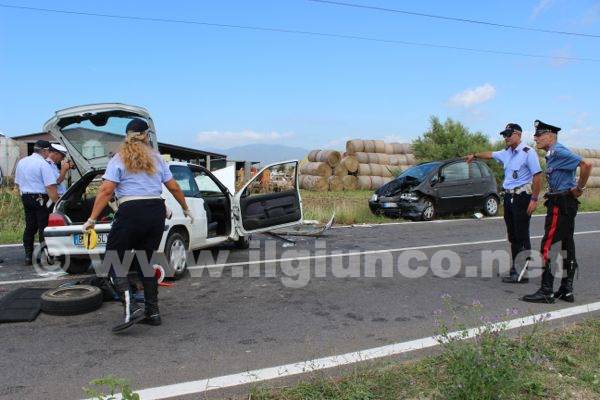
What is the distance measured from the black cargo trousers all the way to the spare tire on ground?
2.23 feet

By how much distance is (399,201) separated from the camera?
13656mm

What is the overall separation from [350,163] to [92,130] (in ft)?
65.9

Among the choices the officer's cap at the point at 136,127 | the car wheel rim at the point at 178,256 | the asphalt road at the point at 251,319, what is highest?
the officer's cap at the point at 136,127

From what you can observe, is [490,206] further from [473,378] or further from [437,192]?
[473,378]

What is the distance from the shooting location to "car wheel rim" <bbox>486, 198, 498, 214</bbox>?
14.9m

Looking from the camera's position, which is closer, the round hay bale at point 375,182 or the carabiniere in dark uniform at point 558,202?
the carabiniere in dark uniform at point 558,202

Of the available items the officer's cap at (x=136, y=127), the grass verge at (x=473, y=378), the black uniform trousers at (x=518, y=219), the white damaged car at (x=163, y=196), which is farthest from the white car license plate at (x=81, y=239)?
the black uniform trousers at (x=518, y=219)

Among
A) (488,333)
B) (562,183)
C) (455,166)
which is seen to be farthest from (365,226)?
(488,333)

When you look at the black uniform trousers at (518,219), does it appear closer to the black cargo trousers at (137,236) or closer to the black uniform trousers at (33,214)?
the black cargo trousers at (137,236)

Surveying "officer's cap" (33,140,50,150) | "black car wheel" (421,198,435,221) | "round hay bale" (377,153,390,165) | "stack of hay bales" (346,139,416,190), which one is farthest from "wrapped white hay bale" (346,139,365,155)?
"officer's cap" (33,140,50,150)

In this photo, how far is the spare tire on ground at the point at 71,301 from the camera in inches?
202

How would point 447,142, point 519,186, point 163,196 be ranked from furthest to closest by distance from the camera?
point 447,142 → point 163,196 → point 519,186

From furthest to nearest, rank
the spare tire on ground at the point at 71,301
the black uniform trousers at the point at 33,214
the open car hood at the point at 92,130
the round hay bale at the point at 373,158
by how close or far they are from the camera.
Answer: the round hay bale at the point at 373,158 < the black uniform trousers at the point at 33,214 < the open car hood at the point at 92,130 < the spare tire on ground at the point at 71,301

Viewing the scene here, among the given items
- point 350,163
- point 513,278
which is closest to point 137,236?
point 513,278
